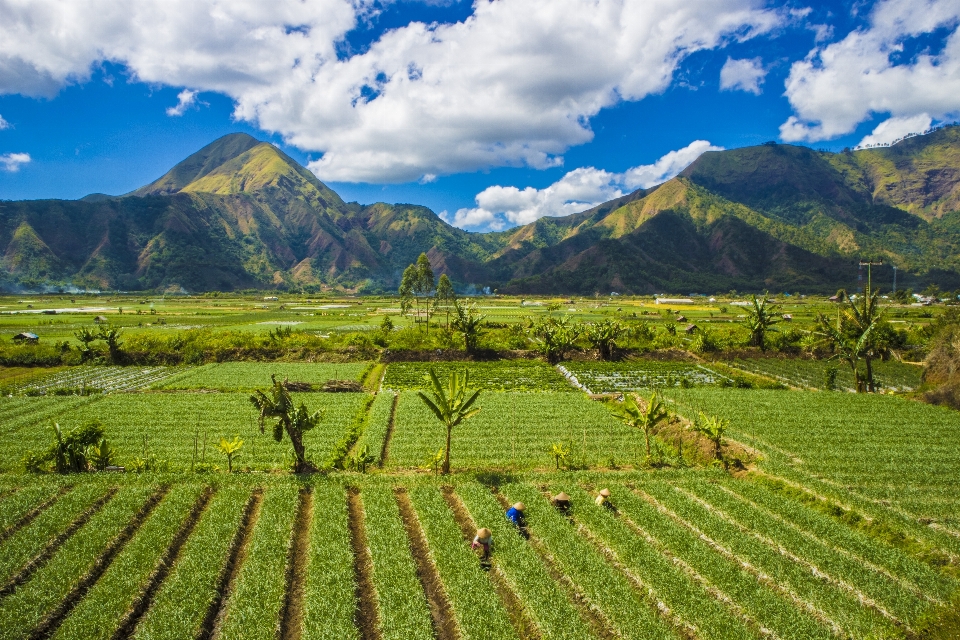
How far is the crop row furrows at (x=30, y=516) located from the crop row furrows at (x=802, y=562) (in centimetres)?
2002

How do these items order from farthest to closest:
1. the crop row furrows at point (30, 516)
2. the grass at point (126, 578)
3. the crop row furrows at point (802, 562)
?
the crop row furrows at point (30, 516) < the crop row furrows at point (802, 562) < the grass at point (126, 578)

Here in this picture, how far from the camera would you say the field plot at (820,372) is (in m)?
36.6

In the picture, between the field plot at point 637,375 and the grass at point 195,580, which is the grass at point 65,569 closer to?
the grass at point 195,580

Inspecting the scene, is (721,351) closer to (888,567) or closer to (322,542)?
(888,567)

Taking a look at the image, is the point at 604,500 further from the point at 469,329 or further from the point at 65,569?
the point at 469,329

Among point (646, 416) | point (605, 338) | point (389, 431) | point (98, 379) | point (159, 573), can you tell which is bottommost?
point (98, 379)

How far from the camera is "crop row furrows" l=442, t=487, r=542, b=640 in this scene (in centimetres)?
975

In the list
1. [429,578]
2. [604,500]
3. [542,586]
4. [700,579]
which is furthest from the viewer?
[604,500]

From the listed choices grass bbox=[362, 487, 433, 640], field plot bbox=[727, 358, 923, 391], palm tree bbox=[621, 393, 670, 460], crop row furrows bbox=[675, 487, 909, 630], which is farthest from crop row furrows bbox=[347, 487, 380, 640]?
field plot bbox=[727, 358, 923, 391]

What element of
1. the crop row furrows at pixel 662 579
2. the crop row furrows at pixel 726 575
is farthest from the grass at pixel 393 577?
the crop row furrows at pixel 726 575

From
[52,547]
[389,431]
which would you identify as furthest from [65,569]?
[389,431]

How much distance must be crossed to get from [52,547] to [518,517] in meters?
12.5

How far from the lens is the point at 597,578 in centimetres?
1109

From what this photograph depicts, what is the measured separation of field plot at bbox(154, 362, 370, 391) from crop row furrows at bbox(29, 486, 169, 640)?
1985 centimetres
